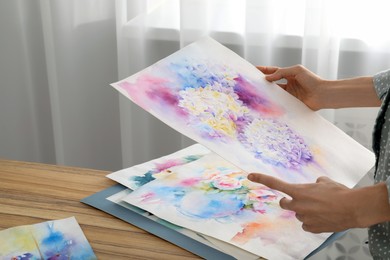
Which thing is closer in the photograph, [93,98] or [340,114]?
[340,114]

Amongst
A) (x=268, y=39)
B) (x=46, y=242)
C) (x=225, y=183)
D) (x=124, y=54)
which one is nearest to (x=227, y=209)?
(x=225, y=183)

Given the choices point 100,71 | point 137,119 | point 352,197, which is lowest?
point 137,119

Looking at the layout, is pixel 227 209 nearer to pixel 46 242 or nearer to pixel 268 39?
pixel 46 242

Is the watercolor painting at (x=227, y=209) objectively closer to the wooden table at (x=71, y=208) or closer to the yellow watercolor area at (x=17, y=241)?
the wooden table at (x=71, y=208)

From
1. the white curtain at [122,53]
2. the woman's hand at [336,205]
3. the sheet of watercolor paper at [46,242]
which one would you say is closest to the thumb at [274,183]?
the woman's hand at [336,205]

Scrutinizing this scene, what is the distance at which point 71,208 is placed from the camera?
120 centimetres

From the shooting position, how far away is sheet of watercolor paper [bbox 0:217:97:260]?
1.06 metres

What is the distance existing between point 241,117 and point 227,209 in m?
0.17

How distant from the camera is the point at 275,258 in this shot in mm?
1037

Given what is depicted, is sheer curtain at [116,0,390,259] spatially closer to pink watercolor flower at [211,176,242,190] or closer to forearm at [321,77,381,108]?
forearm at [321,77,381,108]

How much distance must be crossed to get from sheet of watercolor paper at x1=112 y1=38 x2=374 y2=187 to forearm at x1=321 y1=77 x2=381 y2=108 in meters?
0.06

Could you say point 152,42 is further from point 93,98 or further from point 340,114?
point 340,114

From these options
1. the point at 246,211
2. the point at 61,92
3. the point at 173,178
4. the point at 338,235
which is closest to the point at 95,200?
the point at 173,178

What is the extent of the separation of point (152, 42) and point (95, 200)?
1.02 metres
